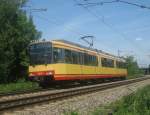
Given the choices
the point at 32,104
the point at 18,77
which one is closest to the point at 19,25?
the point at 18,77

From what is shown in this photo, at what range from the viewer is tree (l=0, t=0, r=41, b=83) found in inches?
1499

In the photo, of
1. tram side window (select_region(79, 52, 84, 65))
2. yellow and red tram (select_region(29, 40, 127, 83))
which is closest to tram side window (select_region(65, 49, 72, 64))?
yellow and red tram (select_region(29, 40, 127, 83))

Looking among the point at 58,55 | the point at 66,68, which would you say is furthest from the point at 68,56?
the point at 58,55

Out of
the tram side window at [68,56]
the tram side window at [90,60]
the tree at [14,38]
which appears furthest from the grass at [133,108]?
the tree at [14,38]

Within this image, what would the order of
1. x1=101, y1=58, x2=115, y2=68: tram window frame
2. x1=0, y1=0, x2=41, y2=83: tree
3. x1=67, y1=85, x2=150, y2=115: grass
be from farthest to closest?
x1=0, y1=0, x2=41, y2=83: tree
x1=101, y1=58, x2=115, y2=68: tram window frame
x1=67, y1=85, x2=150, y2=115: grass

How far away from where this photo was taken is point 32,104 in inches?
588

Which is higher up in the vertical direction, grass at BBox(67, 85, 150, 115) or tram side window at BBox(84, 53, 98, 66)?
tram side window at BBox(84, 53, 98, 66)

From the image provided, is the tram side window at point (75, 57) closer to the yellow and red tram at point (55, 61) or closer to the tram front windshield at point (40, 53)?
the yellow and red tram at point (55, 61)

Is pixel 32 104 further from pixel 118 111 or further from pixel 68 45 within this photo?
pixel 68 45

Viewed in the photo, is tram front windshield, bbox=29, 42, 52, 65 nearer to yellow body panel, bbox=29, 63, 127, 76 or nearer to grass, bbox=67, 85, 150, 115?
yellow body panel, bbox=29, 63, 127, 76

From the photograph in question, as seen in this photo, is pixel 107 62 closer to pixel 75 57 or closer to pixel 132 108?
pixel 75 57

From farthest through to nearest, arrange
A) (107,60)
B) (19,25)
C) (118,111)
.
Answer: (19,25) < (107,60) < (118,111)

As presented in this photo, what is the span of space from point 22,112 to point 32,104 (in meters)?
1.88

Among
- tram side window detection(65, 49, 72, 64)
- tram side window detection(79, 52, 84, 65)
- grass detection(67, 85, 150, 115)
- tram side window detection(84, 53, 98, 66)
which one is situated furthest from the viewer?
tram side window detection(84, 53, 98, 66)
